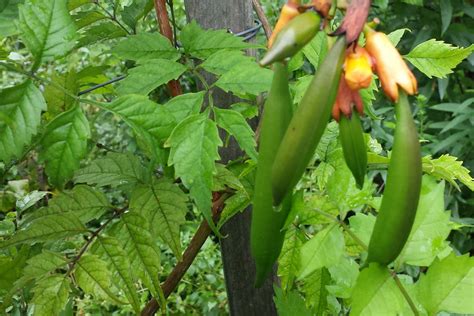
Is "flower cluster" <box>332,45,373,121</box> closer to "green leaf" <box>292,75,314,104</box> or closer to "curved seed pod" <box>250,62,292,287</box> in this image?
"curved seed pod" <box>250,62,292,287</box>

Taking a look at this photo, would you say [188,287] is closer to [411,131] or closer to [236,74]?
[236,74]

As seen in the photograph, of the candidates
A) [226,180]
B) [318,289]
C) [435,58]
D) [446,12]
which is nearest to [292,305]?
[318,289]

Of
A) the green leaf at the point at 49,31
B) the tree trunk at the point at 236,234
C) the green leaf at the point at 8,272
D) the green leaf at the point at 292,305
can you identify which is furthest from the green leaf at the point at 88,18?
the green leaf at the point at 292,305

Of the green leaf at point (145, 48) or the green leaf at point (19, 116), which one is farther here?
the green leaf at point (145, 48)

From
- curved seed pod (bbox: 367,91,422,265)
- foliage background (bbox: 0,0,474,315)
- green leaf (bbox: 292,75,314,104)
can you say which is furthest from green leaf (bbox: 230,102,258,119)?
curved seed pod (bbox: 367,91,422,265)

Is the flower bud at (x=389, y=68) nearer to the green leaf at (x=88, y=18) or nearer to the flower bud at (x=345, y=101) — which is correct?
the flower bud at (x=345, y=101)

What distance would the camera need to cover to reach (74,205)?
83cm

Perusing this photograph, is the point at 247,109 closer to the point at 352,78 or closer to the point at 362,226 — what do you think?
the point at 362,226

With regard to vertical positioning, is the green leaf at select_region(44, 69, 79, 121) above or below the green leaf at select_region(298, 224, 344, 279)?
above

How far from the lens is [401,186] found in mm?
385

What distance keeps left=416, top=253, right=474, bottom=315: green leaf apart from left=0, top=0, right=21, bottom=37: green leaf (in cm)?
52

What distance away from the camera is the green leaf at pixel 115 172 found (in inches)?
33.8

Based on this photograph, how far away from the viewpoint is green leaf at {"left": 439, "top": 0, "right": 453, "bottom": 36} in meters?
2.43

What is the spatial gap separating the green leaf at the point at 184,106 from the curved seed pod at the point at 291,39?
367mm
